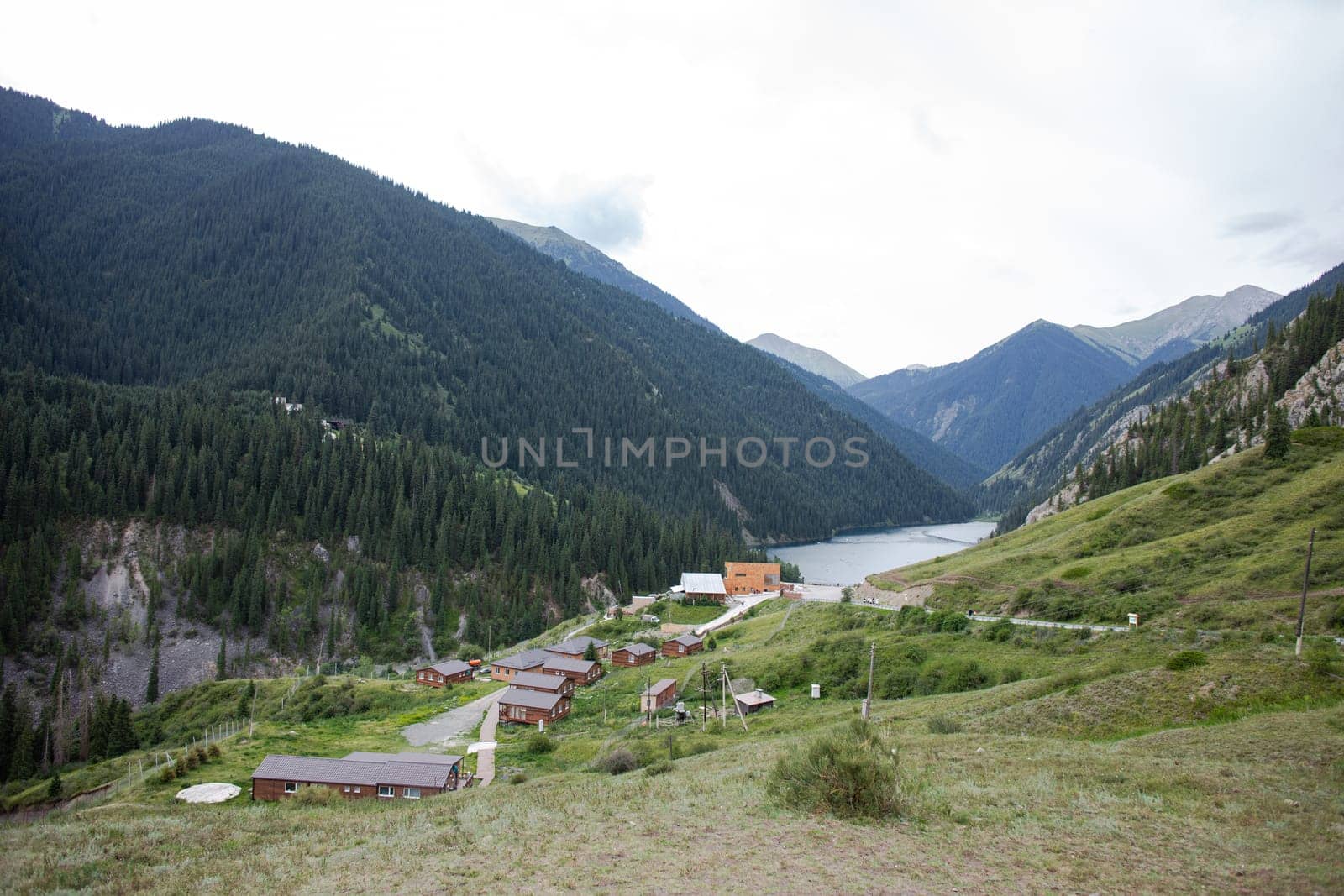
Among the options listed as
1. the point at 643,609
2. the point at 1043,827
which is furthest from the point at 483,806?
the point at 643,609

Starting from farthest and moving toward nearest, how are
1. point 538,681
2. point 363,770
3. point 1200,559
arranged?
1. point 538,681
2. point 1200,559
3. point 363,770

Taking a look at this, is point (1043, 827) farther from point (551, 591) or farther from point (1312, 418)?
point (551, 591)


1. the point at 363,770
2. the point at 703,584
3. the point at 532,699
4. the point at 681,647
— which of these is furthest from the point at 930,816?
the point at 703,584

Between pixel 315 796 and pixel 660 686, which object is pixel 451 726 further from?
pixel 315 796

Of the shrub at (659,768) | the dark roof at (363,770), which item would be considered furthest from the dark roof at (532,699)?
the shrub at (659,768)

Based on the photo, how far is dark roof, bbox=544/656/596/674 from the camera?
67.1m

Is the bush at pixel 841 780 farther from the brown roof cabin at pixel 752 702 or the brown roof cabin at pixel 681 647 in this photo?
the brown roof cabin at pixel 681 647

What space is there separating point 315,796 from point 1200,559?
57101 mm

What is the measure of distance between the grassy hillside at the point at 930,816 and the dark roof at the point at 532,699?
1807cm

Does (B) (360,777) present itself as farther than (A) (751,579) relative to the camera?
No

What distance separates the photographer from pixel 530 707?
189 ft

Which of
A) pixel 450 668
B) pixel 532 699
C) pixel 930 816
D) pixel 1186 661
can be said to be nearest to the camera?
pixel 930 816

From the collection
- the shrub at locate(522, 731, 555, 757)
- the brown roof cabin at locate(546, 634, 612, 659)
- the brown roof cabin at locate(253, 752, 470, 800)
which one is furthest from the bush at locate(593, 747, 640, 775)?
the brown roof cabin at locate(546, 634, 612, 659)

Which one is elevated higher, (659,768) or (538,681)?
(659,768)
